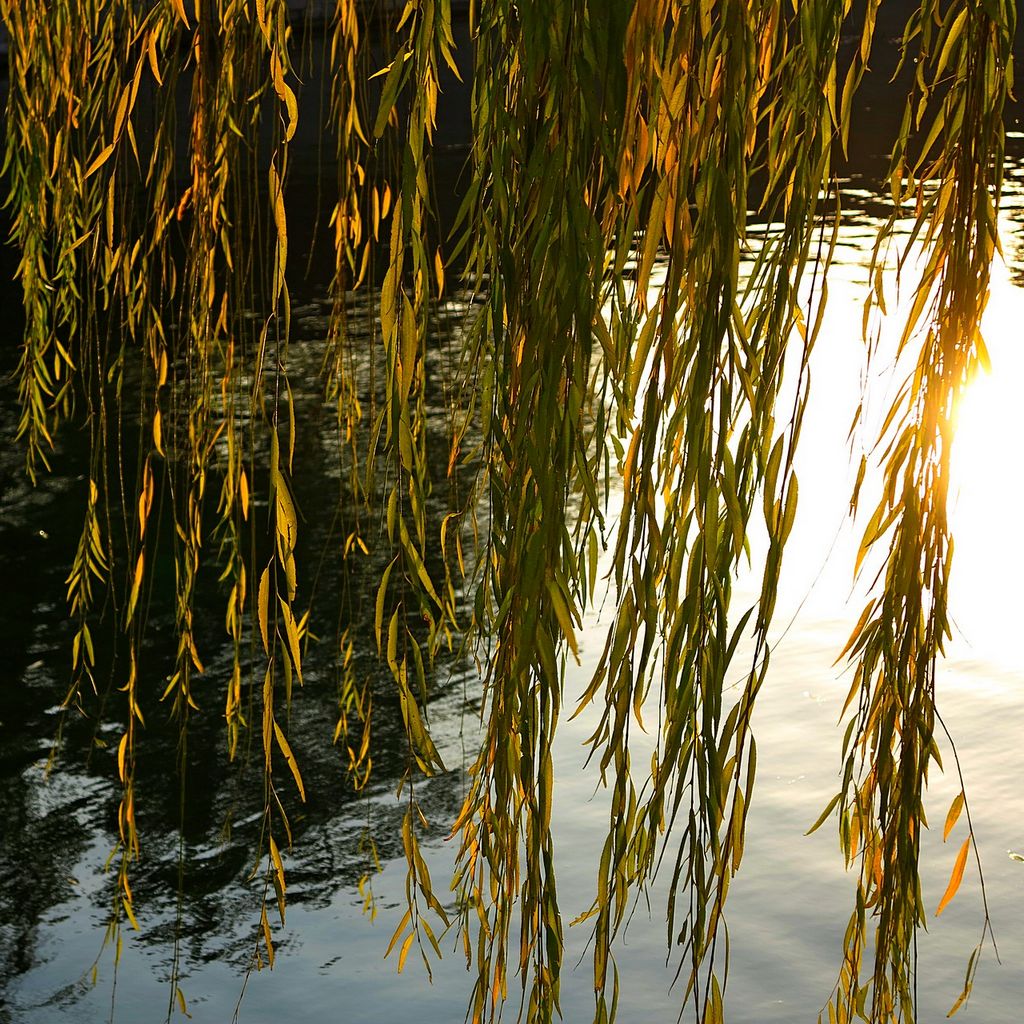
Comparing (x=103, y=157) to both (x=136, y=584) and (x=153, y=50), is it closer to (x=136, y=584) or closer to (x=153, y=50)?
(x=153, y=50)

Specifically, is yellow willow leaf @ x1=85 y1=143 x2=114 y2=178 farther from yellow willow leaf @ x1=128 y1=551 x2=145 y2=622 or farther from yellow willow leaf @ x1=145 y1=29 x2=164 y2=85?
yellow willow leaf @ x1=128 y1=551 x2=145 y2=622

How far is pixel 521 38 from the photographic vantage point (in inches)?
43.6

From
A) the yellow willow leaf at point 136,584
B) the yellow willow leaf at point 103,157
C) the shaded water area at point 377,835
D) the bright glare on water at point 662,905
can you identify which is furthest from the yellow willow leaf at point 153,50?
the bright glare on water at point 662,905

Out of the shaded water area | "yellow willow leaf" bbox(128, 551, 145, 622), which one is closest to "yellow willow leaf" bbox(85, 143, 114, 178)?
"yellow willow leaf" bbox(128, 551, 145, 622)

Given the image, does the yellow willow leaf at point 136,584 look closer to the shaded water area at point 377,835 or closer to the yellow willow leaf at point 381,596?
the yellow willow leaf at point 381,596

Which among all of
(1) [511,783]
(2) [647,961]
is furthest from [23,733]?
(1) [511,783]

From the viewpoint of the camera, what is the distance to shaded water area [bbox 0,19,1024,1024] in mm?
3266

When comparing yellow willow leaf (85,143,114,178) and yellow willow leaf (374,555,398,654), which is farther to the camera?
yellow willow leaf (85,143,114,178)

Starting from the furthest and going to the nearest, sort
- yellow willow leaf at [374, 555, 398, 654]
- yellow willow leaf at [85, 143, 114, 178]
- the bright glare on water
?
1. the bright glare on water
2. yellow willow leaf at [85, 143, 114, 178]
3. yellow willow leaf at [374, 555, 398, 654]

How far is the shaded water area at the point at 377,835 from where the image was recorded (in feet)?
10.7

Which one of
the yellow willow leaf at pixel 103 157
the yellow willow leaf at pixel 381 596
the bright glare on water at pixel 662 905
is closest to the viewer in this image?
the yellow willow leaf at pixel 381 596

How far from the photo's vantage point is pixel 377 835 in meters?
3.93

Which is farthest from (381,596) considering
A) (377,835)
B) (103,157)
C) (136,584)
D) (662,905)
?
(377,835)

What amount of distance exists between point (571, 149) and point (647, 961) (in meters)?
2.59
